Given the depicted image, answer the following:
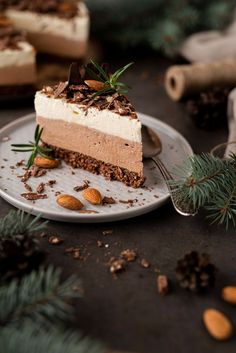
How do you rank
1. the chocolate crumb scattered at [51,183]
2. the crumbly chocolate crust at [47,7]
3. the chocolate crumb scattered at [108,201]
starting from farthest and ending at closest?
1. the crumbly chocolate crust at [47,7]
2. the chocolate crumb scattered at [51,183]
3. the chocolate crumb scattered at [108,201]

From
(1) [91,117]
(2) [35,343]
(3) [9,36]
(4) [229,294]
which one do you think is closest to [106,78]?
(1) [91,117]

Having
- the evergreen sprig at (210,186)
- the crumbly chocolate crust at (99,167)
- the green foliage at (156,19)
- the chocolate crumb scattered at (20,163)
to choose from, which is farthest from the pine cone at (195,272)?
the green foliage at (156,19)

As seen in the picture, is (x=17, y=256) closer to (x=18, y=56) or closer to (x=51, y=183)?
(x=51, y=183)

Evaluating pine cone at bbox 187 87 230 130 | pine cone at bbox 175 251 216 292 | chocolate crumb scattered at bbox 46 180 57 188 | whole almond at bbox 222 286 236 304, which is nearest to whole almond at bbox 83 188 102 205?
chocolate crumb scattered at bbox 46 180 57 188

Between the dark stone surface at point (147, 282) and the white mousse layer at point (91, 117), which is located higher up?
the white mousse layer at point (91, 117)

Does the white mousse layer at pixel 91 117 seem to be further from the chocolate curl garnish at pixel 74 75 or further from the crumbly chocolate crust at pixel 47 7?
the crumbly chocolate crust at pixel 47 7

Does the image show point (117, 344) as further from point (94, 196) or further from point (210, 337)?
point (94, 196)
